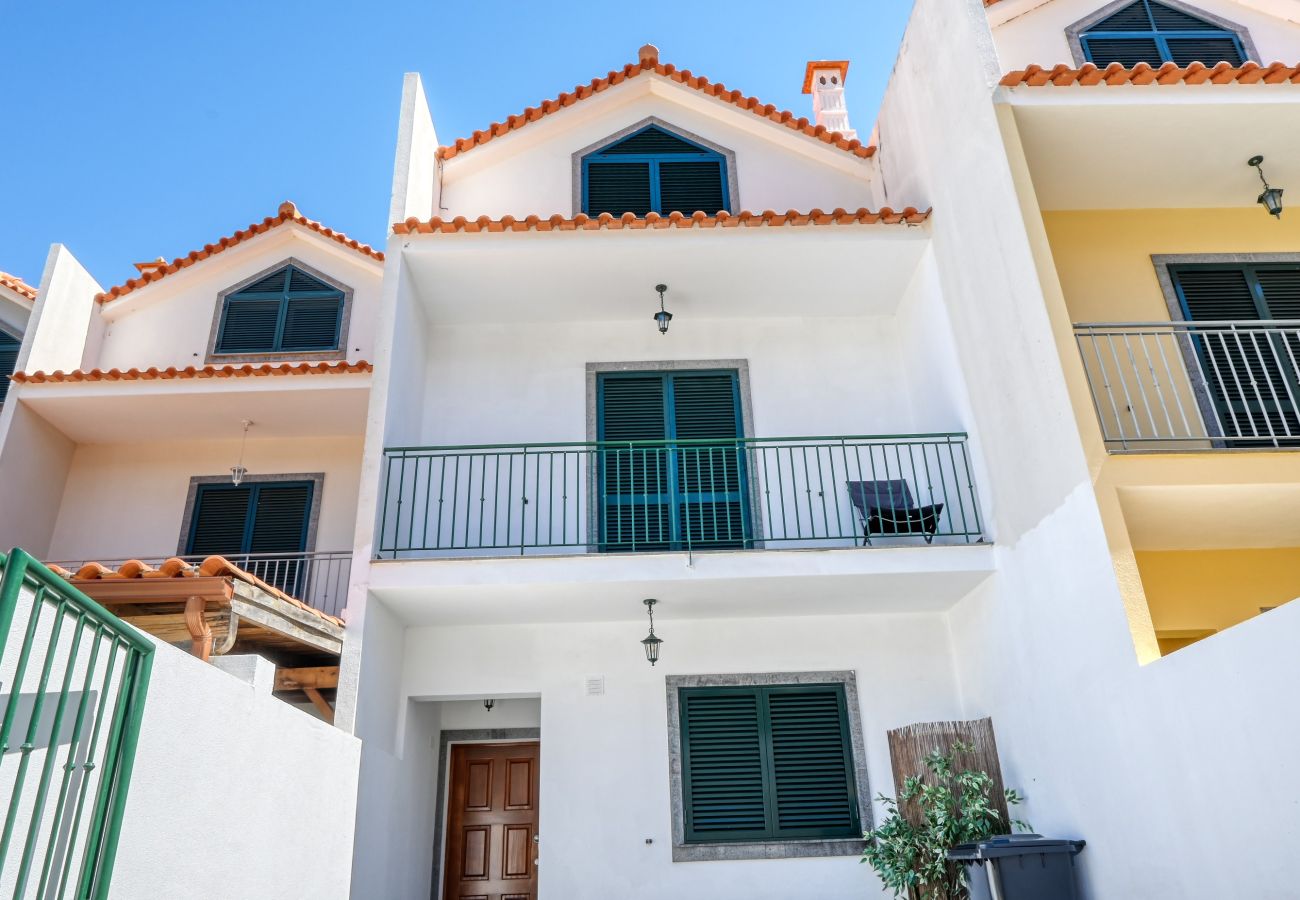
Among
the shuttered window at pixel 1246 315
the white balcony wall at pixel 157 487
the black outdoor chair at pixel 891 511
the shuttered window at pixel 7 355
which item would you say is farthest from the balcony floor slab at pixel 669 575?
the shuttered window at pixel 7 355

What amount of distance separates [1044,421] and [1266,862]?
3108 millimetres

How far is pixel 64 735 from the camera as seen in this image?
3.07 m

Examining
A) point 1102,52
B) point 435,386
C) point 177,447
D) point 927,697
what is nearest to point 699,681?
point 927,697

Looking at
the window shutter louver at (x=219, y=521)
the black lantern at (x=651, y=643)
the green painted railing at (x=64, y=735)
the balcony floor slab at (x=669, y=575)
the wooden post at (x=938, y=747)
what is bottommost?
the green painted railing at (x=64, y=735)

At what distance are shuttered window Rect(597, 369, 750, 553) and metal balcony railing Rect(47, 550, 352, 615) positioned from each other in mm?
2684

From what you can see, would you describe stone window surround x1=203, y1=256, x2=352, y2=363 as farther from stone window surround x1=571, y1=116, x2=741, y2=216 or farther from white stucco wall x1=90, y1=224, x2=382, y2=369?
stone window surround x1=571, y1=116, x2=741, y2=216

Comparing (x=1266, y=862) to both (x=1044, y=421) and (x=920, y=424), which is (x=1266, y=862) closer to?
(x=1044, y=421)

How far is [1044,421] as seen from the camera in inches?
263

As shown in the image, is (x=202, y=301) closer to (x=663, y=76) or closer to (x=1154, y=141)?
(x=663, y=76)

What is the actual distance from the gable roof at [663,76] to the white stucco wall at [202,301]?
1.86 metres

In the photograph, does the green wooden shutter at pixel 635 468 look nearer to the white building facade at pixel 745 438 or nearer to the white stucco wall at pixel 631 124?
the white building facade at pixel 745 438

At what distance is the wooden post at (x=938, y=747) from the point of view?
24.9ft

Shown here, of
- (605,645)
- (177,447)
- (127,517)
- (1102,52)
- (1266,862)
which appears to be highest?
(1102,52)

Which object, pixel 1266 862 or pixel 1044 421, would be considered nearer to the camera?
pixel 1266 862
